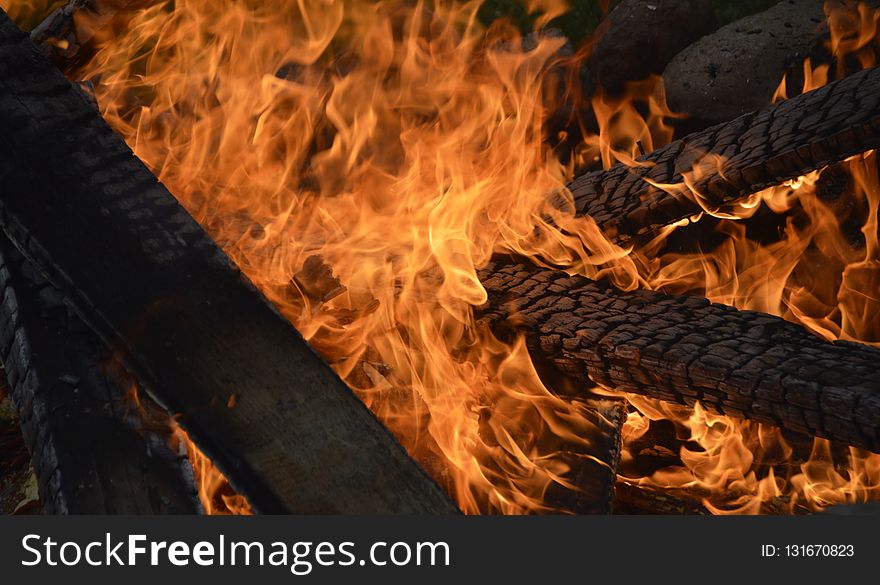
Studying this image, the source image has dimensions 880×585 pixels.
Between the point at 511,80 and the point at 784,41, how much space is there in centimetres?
145

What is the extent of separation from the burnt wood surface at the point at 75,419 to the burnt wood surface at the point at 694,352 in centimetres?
134

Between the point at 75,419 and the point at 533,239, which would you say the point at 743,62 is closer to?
the point at 533,239

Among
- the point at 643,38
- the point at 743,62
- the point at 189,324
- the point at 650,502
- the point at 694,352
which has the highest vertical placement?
the point at 643,38

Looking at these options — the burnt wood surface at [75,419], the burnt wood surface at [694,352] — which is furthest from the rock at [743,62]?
the burnt wood surface at [75,419]

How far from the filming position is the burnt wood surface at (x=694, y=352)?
2478mm

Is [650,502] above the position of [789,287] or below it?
below

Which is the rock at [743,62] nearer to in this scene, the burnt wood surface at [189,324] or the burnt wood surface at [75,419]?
the burnt wood surface at [189,324]

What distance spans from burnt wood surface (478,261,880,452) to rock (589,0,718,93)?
188cm

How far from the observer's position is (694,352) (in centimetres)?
276

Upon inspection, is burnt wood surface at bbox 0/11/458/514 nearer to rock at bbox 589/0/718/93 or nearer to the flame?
the flame

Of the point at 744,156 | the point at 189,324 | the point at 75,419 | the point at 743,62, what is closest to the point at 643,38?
the point at 743,62

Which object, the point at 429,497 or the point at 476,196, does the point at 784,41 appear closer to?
the point at 476,196

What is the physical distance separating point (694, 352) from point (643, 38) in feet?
8.65

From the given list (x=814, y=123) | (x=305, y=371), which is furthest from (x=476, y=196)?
(x=305, y=371)
